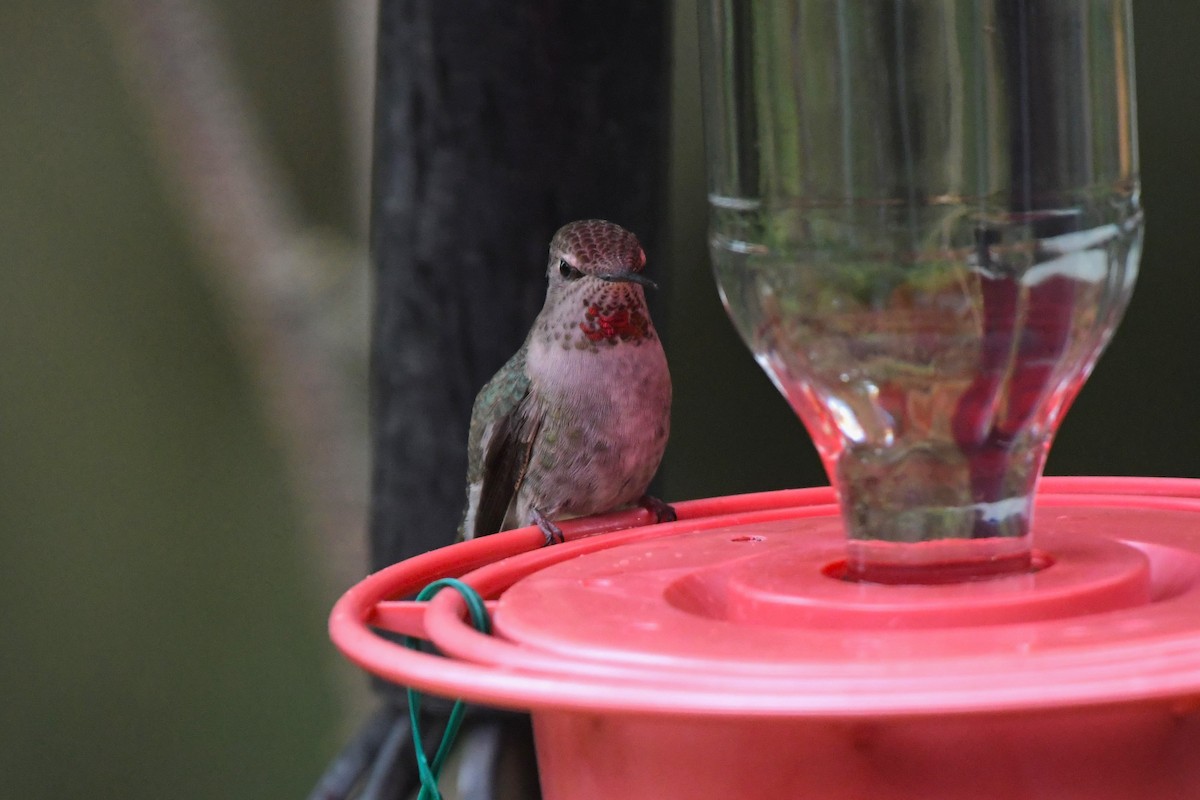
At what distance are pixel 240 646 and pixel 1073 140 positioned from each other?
2.36m

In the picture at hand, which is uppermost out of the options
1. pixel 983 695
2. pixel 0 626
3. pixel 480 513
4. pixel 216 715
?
pixel 983 695

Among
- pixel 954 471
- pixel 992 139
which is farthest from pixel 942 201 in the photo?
pixel 954 471

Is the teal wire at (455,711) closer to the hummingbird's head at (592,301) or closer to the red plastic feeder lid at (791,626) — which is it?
the red plastic feeder lid at (791,626)

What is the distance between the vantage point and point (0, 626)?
2900mm

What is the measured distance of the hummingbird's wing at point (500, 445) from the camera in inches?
74.8

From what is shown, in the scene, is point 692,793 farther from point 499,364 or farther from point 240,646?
point 240,646

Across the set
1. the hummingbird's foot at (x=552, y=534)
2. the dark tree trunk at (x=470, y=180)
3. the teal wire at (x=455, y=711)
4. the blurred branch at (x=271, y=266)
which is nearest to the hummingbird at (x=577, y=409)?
the dark tree trunk at (x=470, y=180)

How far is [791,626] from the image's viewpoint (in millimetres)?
833

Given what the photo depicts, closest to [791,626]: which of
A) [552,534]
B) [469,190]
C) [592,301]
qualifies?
[552,534]

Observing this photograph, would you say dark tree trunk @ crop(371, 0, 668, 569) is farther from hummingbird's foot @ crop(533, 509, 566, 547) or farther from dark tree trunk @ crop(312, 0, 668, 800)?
hummingbird's foot @ crop(533, 509, 566, 547)

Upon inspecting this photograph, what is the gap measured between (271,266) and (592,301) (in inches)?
19.4

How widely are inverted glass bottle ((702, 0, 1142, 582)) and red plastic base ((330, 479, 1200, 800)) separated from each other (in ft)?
0.22

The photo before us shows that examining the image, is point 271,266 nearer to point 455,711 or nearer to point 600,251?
point 600,251

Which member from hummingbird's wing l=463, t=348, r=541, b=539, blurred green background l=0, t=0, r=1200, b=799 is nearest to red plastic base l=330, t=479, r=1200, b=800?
hummingbird's wing l=463, t=348, r=541, b=539
